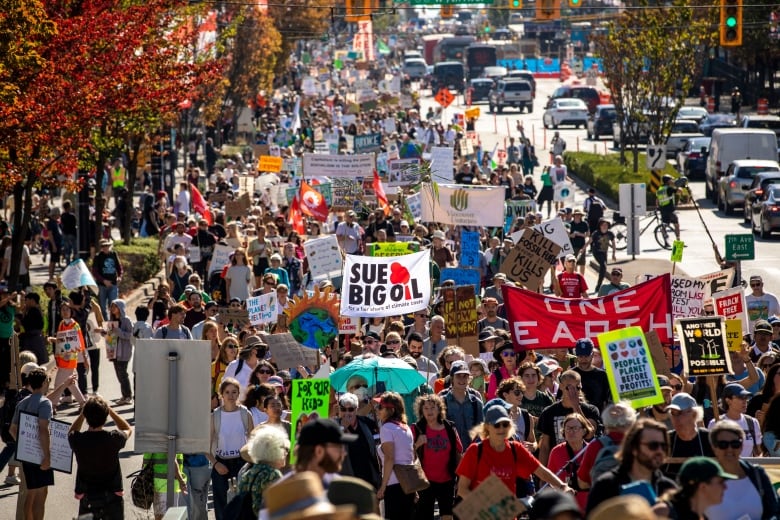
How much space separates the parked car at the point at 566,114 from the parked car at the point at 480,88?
17.1 m

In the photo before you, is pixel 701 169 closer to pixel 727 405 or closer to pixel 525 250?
pixel 525 250

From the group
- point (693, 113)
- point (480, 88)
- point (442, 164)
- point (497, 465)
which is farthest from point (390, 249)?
point (480, 88)

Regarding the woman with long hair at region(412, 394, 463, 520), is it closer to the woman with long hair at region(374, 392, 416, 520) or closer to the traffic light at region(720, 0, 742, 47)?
the woman with long hair at region(374, 392, 416, 520)

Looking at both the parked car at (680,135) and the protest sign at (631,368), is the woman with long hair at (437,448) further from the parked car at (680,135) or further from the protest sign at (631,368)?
the parked car at (680,135)

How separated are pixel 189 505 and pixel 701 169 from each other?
1463 inches

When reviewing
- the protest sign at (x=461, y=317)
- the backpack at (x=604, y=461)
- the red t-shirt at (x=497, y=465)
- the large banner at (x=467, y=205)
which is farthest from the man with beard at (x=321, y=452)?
the large banner at (x=467, y=205)

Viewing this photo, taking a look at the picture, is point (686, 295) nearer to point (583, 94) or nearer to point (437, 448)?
point (437, 448)

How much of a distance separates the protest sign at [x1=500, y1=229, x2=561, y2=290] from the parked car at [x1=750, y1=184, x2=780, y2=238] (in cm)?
1434

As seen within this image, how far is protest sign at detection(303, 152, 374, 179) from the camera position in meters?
29.8

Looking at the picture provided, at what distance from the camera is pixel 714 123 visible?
56344 mm

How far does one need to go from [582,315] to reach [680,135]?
39083 mm

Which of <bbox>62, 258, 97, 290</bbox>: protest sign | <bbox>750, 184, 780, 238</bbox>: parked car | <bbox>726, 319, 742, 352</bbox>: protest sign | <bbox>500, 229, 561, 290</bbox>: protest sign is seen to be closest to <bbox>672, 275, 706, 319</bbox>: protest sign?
<bbox>726, 319, 742, 352</bbox>: protest sign

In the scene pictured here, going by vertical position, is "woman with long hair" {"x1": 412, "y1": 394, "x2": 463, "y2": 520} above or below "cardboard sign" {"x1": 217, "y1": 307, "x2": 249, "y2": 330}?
above

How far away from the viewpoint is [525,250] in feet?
65.4
